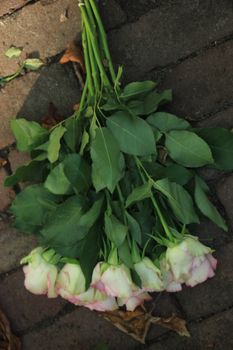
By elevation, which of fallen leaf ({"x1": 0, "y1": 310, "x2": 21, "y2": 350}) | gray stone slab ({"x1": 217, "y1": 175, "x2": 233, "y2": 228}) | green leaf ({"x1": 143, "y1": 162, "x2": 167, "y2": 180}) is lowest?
fallen leaf ({"x1": 0, "y1": 310, "x2": 21, "y2": 350})

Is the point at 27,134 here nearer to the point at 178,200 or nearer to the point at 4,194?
the point at 4,194

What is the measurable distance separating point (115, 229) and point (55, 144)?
22cm

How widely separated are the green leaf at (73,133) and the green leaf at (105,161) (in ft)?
0.22

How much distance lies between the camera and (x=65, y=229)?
1.14 m

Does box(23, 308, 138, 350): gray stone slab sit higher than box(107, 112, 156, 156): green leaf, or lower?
lower

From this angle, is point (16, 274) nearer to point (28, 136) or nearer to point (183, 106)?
point (28, 136)

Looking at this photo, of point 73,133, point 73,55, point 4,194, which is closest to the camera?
point 73,133

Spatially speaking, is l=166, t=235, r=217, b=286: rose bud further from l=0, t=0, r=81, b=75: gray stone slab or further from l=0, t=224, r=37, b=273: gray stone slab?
l=0, t=0, r=81, b=75: gray stone slab

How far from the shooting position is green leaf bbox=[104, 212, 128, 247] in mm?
1104

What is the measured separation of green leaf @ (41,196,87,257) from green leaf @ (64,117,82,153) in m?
0.12

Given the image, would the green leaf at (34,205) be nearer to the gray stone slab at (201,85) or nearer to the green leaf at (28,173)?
the green leaf at (28,173)

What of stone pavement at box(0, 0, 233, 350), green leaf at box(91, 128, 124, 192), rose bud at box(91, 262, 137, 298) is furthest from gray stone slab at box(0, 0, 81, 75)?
rose bud at box(91, 262, 137, 298)

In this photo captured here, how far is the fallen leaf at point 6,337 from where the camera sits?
1415mm

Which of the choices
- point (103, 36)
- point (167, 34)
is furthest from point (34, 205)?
point (167, 34)
